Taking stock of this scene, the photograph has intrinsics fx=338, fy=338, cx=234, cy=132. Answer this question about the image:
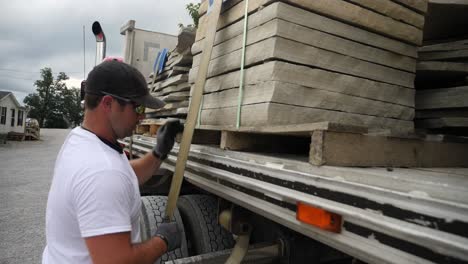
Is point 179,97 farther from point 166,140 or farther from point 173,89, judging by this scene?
point 166,140

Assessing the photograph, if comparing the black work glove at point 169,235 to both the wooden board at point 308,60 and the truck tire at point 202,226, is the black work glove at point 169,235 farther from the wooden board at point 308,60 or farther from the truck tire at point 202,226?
the wooden board at point 308,60

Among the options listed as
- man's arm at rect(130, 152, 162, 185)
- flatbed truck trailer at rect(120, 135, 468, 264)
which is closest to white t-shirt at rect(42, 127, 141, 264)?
flatbed truck trailer at rect(120, 135, 468, 264)

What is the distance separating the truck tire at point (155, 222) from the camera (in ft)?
8.18

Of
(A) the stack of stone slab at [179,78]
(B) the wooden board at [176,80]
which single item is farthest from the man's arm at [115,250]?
(B) the wooden board at [176,80]

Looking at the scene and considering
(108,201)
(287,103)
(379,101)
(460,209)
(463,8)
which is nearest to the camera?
(460,209)

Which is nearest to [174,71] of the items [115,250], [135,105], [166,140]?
[166,140]

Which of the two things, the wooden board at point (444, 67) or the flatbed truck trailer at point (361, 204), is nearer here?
the flatbed truck trailer at point (361, 204)

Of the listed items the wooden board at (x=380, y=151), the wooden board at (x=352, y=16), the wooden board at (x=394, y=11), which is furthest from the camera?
the wooden board at (x=394, y=11)

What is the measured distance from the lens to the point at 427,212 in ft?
2.92

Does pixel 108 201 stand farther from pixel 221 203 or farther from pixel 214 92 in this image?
pixel 214 92

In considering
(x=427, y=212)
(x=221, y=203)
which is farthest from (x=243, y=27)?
(x=427, y=212)

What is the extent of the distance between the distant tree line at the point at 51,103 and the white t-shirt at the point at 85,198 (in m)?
67.4

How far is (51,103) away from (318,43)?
234 ft

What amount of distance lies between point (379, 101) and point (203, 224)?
4.92 ft
